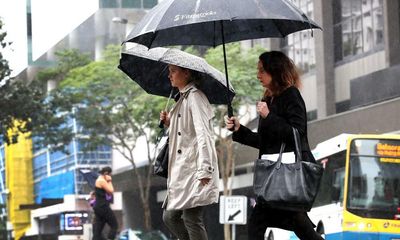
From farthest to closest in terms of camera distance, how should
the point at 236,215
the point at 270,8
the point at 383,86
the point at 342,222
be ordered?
the point at 383,86 < the point at 236,215 < the point at 342,222 < the point at 270,8

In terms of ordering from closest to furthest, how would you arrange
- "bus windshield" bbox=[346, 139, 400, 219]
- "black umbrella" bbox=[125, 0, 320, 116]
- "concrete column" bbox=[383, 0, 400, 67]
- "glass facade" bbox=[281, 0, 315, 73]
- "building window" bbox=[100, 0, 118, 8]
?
"black umbrella" bbox=[125, 0, 320, 116]
"bus windshield" bbox=[346, 139, 400, 219]
"concrete column" bbox=[383, 0, 400, 67]
"building window" bbox=[100, 0, 118, 8]
"glass facade" bbox=[281, 0, 315, 73]

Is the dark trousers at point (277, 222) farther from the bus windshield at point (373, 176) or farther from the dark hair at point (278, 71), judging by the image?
the bus windshield at point (373, 176)

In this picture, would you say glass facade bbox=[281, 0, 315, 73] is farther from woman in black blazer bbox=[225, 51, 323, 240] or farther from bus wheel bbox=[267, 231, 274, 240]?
woman in black blazer bbox=[225, 51, 323, 240]

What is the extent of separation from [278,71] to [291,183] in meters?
0.84

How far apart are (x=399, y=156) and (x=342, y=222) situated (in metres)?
1.60

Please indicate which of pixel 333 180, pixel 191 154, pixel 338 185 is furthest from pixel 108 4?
pixel 191 154

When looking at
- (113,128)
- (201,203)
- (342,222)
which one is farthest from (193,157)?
(113,128)

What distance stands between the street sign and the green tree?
24.5 ft

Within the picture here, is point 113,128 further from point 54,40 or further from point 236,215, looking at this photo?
point 236,215

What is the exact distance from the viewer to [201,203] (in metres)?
7.17

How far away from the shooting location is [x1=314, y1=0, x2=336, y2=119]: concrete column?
3525 centimetres

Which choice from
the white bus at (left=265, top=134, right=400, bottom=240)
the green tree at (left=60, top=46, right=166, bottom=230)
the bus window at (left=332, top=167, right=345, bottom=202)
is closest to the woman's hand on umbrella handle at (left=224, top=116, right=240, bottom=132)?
the white bus at (left=265, top=134, right=400, bottom=240)

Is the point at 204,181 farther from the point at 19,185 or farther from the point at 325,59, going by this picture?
the point at 19,185

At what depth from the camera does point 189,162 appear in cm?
736
